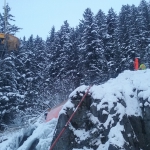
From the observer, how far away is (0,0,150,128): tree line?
17.6 meters

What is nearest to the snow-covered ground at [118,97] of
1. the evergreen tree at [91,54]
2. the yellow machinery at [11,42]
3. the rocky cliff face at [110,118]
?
the rocky cliff face at [110,118]

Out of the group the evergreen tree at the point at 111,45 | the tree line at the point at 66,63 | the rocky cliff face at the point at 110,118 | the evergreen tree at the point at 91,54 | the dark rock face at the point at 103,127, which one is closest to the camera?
the dark rock face at the point at 103,127

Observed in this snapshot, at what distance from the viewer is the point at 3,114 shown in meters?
16.2

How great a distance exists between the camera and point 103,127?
6.96m

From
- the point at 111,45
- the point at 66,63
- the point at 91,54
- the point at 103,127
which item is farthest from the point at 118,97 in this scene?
the point at 111,45

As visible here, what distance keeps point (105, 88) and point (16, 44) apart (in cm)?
1692

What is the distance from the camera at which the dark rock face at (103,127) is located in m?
6.36

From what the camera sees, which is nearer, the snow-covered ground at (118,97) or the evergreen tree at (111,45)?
the snow-covered ground at (118,97)

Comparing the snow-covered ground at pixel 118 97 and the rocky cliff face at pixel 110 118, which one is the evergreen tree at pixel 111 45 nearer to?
the snow-covered ground at pixel 118 97

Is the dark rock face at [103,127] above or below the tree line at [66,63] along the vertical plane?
below

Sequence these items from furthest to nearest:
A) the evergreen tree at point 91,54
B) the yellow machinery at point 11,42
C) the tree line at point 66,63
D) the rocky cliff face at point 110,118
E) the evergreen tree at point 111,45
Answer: the evergreen tree at point 111,45 < the evergreen tree at point 91,54 < the yellow machinery at point 11,42 < the tree line at point 66,63 < the rocky cliff face at point 110,118

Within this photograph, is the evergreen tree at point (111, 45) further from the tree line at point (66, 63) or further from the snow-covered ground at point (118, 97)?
the snow-covered ground at point (118, 97)

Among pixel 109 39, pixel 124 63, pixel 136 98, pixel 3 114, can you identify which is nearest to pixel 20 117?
pixel 3 114

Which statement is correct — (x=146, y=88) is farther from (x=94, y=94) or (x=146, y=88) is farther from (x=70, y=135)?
(x=70, y=135)
